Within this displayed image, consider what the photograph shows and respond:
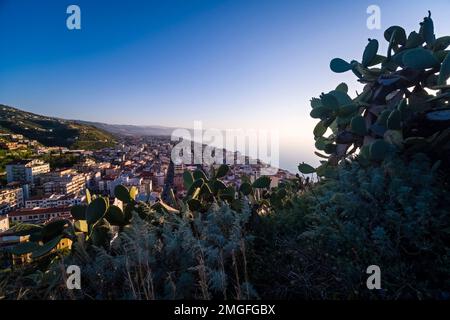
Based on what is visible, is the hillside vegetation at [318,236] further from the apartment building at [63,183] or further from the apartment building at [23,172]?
the apartment building at [23,172]

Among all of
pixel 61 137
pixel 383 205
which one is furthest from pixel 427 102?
pixel 61 137

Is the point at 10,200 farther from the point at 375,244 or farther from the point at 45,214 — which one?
the point at 375,244

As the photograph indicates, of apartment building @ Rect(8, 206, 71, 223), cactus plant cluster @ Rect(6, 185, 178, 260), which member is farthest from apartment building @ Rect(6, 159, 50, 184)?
cactus plant cluster @ Rect(6, 185, 178, 260)

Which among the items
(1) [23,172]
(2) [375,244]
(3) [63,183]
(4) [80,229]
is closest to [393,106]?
(2) [375,244]

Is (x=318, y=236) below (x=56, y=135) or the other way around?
below

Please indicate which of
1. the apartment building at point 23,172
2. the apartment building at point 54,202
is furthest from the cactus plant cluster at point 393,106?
the apartment building at point 23,172

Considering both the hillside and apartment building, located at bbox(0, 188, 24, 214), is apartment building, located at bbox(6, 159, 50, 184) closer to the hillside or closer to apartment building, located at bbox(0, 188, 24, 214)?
apartment building, located at bbox(0, 188, 24, 214)

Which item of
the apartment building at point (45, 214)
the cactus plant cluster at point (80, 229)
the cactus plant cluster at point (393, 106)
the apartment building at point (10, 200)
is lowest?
the apartment building at point (10, 200)

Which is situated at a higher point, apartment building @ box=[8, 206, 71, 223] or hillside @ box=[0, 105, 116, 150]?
hillside @ box=[0, 105, 116, 150]
